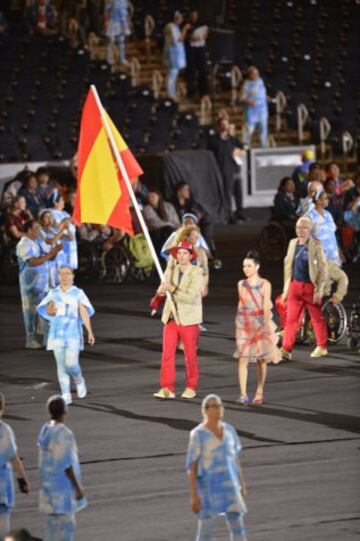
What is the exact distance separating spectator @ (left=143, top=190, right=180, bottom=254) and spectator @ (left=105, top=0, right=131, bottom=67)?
14341mm

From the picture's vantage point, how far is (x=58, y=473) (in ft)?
36.6

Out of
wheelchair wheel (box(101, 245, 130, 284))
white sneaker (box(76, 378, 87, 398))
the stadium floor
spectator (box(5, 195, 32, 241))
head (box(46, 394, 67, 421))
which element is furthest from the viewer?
spectator (box(5, 195, 32, 241))

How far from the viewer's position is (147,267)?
2767 cm

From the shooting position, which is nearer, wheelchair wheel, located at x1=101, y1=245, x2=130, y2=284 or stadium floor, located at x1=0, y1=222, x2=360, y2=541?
stadium floor, located at x1=0, y1=222, x2=360, y2=541

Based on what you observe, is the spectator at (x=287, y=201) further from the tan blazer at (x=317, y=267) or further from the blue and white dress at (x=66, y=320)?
the blue and white dress at (x=66, y=320)

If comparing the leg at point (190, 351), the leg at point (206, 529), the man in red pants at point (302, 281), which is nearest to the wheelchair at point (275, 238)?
the man in red pants at point (302, 281)

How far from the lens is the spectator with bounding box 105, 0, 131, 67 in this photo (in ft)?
138

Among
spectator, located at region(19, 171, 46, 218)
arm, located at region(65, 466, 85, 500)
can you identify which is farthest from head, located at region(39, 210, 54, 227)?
arm, located at region(65, 466, 85, 500)

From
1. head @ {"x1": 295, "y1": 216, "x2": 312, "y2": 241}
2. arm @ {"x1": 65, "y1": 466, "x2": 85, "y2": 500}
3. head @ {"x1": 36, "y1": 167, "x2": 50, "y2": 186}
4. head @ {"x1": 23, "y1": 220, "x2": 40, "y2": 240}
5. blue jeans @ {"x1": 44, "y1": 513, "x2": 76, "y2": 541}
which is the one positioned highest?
arm @ {"x1": 65, "y1": 466, "x2": 85, "y2": 500}

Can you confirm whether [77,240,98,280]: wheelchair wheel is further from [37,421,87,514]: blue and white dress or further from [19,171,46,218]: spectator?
[37,421,87,514]: blue and white dress

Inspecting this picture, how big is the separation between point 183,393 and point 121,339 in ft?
14.1

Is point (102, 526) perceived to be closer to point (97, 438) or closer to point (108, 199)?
point (97, 438)

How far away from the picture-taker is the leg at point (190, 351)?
1733 centimetres

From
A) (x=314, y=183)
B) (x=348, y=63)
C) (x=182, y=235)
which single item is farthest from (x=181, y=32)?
(x=182, y=235)
